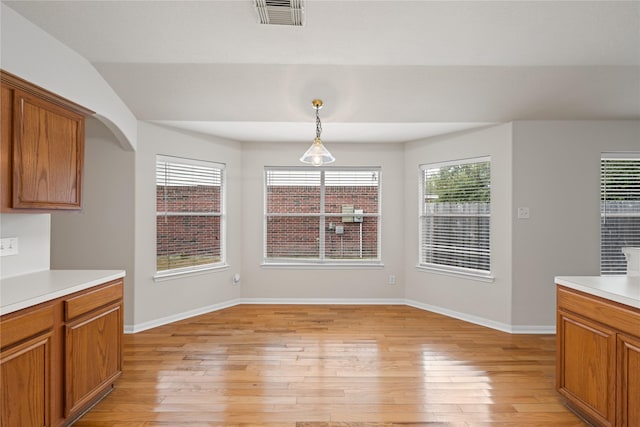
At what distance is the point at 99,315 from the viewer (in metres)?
2.40

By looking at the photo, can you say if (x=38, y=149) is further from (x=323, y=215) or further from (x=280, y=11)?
(x=323, y=215)

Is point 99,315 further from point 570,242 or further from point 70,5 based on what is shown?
point 570,242

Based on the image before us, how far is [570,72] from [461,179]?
1633mm

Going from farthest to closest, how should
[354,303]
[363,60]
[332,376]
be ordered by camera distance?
[354,303] < [363,60] < [332,376]

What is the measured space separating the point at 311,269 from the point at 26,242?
11.1 feet

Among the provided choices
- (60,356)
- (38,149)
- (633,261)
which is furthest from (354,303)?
(38,149)

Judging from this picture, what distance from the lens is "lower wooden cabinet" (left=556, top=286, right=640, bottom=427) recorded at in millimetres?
1889

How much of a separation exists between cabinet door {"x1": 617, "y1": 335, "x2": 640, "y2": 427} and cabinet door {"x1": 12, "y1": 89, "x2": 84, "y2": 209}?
380cm

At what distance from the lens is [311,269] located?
5.12m

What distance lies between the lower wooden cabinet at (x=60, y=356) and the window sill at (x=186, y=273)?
157 cm

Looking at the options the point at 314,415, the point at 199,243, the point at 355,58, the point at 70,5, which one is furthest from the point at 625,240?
the point at 70,5

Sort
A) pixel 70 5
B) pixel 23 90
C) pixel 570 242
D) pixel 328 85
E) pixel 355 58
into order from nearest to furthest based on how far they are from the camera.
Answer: pixel 23 90
pixel 70 5
pixel 355 58
pixel 328 85
pixel 570 242

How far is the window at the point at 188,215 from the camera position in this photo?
4.33m

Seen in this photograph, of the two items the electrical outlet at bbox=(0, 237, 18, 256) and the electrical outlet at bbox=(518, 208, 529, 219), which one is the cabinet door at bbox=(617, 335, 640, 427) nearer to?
the electrical outlet at bbox=(518, 208, 529, 219)
